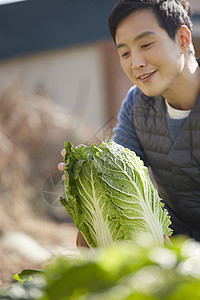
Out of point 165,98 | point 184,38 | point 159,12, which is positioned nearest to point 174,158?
point 165,98

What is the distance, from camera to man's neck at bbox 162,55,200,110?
2564 mm

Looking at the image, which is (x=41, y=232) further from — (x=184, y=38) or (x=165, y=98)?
(x=184, y=38)

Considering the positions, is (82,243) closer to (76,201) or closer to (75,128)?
(76,201)

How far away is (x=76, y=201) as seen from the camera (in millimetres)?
1836

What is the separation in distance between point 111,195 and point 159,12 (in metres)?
1.23

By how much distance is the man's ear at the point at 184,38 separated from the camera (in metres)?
2.55

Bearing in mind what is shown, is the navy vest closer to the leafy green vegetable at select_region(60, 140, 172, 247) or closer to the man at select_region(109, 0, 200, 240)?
the man at select_region(109, 0, 200, 240)

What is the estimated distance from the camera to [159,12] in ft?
8.03

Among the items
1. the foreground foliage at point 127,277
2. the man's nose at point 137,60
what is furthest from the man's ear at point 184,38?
the foreground foliage at point 127,277

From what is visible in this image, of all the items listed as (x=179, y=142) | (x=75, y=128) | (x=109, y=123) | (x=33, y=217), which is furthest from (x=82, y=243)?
(x=75, y=128)

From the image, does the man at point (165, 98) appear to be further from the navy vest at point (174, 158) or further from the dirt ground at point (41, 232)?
the dirt ground at point (41, 232)

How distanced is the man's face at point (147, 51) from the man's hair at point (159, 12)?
30mm

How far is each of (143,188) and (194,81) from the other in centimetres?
104

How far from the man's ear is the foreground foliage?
6.64 ft
